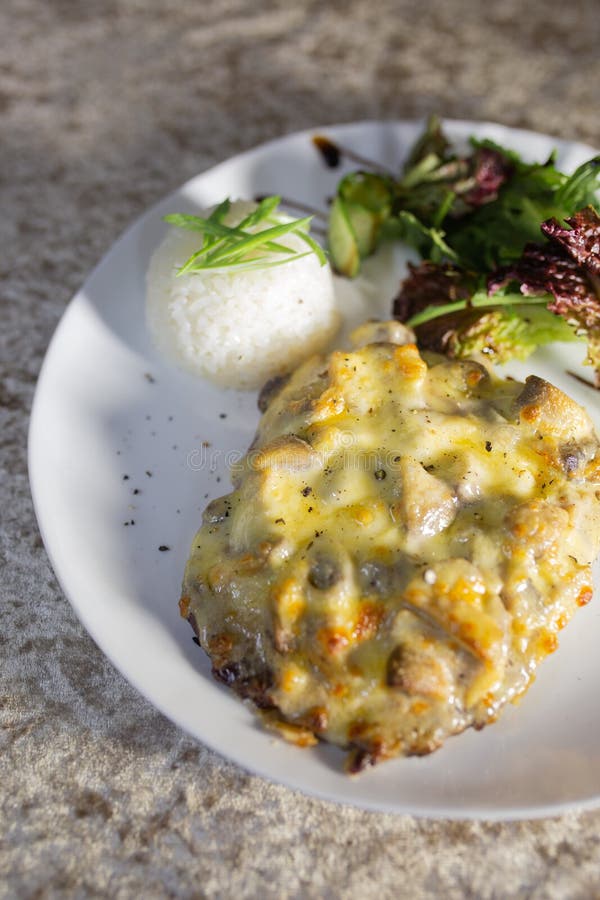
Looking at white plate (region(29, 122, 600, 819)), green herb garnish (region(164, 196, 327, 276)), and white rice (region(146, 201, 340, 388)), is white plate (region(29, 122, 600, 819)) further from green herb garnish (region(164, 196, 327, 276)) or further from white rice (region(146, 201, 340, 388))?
green herb garnish (region(164, 196, 327, 276))

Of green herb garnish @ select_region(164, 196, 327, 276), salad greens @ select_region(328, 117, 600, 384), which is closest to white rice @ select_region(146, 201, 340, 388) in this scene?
green herb garnish @ select_region(164, 196, 327, 276)

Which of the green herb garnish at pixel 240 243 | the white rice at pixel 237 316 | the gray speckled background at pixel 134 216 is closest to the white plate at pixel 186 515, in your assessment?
the white rice at pixel 237 316

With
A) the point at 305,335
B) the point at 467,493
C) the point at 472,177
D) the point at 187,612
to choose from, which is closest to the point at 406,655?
the point at 467,493

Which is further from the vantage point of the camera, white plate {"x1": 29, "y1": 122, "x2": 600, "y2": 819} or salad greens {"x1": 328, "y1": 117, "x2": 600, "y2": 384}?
salad greens {"x1": 328, "y1": 117, "x2": 600, "y2": 384}

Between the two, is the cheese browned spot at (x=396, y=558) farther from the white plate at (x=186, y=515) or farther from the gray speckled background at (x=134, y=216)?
the gray speckled background at (x=134, y=216)

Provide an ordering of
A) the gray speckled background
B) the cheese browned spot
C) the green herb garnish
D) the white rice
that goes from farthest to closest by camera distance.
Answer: the white rice → the green herb garnish → the gray speckled background → the cheese browned spot

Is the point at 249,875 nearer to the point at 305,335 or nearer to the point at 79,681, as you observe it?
the point at 79,681
